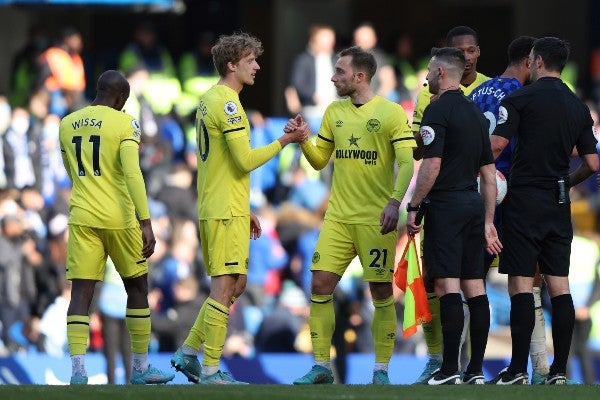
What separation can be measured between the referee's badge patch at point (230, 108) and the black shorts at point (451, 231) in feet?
4.34

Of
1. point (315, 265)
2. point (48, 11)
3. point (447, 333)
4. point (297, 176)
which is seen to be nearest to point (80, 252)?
point (315, 265)

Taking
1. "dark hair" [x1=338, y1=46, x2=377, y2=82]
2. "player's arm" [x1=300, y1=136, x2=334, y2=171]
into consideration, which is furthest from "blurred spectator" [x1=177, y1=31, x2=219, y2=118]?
"dark hair" [x1=338, y1=46, x2=377, y2=82]

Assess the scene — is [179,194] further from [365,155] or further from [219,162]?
[219,162]

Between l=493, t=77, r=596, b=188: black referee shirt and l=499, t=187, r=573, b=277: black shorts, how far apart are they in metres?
0.09

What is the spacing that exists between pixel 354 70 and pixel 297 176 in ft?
26.1

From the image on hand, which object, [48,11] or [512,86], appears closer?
[512,86]

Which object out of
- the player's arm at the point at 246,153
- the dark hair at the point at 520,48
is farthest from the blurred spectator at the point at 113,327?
the dark hair at the point at 520,48

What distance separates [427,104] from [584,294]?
21.4ft

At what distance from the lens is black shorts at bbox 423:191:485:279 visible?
10.3m

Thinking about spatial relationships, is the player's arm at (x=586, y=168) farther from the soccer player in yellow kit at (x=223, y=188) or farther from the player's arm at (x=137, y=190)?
the player's arm at (x=137, y=190)

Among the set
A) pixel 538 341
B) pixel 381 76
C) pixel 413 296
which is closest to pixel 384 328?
pixel 413 296

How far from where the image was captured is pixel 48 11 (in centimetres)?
2223

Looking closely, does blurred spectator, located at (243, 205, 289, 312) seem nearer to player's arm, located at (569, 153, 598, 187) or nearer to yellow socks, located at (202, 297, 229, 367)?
yellow socks, located at (202, 297, 229, 367)

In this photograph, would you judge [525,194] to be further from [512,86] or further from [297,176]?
[297,176]
